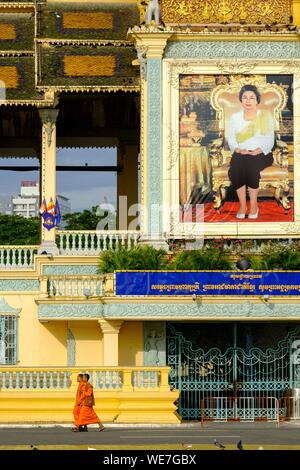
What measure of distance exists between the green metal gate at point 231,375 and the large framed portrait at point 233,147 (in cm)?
341

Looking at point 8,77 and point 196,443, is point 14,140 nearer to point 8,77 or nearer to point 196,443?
point 8,77

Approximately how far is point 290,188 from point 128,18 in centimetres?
714

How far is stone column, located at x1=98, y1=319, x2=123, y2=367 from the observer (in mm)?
42656

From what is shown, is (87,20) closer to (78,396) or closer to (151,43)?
(151,43)

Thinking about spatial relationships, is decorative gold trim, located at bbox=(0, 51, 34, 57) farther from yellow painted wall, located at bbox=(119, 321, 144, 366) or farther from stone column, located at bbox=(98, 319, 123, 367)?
stone column, located at bbox=(98, 319, 123, 367)

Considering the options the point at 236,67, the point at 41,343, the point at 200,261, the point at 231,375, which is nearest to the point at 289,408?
the point at 231,375

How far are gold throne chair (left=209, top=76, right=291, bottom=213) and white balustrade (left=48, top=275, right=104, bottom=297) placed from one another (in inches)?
177

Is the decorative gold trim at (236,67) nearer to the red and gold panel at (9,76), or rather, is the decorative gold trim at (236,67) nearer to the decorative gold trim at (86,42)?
the decorative gold trim at (86,42)

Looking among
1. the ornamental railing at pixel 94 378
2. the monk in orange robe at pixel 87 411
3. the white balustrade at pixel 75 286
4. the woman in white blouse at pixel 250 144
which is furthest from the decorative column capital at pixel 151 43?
the monk in orange robe at pixel 87 411

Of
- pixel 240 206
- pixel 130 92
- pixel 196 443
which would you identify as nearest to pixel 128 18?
pixel 130 92

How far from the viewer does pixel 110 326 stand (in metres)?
43.0

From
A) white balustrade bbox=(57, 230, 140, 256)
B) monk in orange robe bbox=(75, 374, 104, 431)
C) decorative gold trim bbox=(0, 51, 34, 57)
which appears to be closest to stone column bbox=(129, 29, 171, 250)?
white balustrade bbox=(57, 230, 140, 256)

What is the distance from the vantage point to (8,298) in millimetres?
44906

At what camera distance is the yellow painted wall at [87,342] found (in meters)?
44.3
